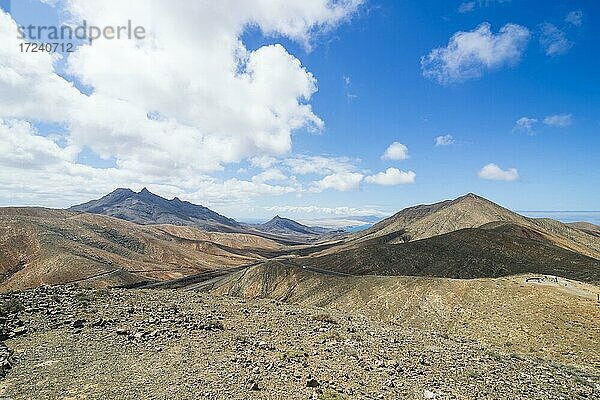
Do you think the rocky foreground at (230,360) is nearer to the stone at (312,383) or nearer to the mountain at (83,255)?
the stone at (312,383)

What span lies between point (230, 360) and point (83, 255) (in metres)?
122

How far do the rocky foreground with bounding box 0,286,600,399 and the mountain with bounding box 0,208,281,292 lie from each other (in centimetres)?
8485

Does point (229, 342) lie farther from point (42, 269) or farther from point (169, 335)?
point (42, 269)

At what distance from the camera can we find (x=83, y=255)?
117 metres

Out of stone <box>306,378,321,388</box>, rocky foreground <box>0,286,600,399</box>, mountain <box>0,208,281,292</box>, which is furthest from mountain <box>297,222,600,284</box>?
stone <box>306,378,321,388</box>

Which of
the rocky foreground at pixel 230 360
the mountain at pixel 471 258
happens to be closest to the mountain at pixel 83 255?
the mountain at pixel 471 258

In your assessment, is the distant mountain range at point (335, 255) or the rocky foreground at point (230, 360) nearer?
the rocky foreground at point (230, 360)

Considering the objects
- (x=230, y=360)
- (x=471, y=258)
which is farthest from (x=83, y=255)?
(x=230, y=360)

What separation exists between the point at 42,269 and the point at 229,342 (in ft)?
355

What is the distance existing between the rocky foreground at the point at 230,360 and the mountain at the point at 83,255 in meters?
84.8

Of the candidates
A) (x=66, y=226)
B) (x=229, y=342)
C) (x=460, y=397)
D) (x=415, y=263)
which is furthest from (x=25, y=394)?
(x=66, y=226)

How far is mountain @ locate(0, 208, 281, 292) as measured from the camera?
101m

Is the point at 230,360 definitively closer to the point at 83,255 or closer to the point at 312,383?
the point at 312,383

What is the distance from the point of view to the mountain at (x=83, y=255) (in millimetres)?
101188
